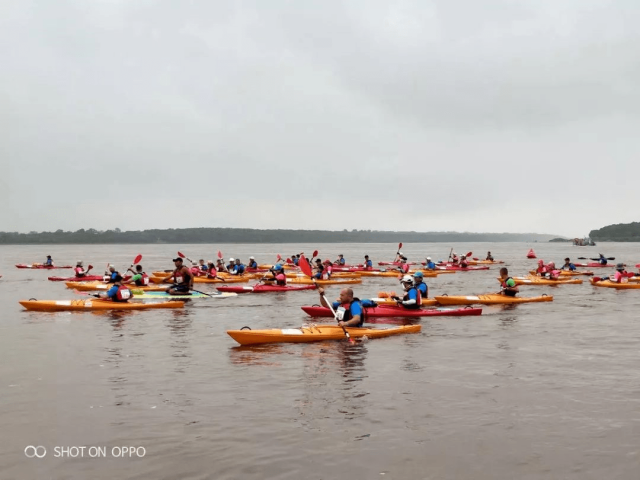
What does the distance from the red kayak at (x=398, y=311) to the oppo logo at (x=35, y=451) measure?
13268 millimetres

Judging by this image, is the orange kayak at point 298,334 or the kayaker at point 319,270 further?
the kayaker at point 319,270

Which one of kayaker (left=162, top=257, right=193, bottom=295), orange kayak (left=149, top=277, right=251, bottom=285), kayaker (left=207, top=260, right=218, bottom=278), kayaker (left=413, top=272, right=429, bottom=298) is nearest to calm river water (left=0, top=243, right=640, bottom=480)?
kayaker (left=413, top=272, right=429, bottom=298)

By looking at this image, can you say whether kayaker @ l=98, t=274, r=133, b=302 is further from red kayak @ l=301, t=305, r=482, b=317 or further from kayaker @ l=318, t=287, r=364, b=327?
kayaker @ l=318, t=287, r=364, b=327

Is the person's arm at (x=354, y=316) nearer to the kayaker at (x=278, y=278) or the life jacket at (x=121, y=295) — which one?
the life jacket at (x=121, y=295)

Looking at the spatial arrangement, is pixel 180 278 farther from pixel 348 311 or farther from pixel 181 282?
pixel 348 311

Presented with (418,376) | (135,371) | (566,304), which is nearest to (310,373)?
(418,376)

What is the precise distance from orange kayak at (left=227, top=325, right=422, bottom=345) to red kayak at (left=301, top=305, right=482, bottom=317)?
3.41 metres

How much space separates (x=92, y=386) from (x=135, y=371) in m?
1.42

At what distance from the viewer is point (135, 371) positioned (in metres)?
13.2

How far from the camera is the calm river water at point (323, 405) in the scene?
314 inches

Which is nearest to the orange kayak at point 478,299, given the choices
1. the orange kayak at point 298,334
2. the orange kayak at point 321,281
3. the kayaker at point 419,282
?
the kayaker at point 419,282

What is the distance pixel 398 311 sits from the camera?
21.0 metres

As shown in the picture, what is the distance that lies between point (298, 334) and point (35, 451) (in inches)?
336

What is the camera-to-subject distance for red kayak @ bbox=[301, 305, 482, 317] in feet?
68.5
